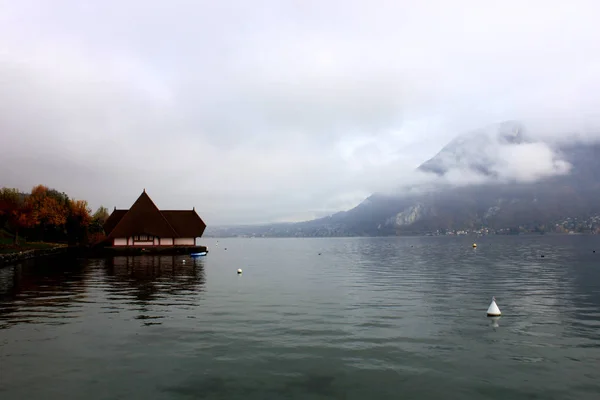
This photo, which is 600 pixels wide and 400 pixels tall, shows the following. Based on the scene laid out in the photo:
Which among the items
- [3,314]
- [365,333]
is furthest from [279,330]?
[3,314]

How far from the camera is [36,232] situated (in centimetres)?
11294

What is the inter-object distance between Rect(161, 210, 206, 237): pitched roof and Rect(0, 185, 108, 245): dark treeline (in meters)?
23.5

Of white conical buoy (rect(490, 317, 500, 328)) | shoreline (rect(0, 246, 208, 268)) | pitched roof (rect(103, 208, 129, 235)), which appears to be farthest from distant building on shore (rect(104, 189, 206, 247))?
white conical buoy (rect(490, 317, 500, 328))

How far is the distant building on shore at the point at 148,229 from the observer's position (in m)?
99.9

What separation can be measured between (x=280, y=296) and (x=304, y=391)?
21.8m

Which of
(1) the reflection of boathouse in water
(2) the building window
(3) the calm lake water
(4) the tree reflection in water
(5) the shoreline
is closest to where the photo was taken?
(3) the calm lake water

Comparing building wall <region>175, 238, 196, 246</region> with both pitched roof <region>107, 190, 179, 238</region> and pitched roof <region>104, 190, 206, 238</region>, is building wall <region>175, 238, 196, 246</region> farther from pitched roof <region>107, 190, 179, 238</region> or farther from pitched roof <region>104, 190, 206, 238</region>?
pitched roof <region>107, 190, 179, 238</region>

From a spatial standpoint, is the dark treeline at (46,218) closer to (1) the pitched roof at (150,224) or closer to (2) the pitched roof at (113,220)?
(2) the pitched roof at (113,220)

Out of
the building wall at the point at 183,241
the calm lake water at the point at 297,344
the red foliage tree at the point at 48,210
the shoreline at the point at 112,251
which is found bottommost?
the calm lake water at the point at 297,344

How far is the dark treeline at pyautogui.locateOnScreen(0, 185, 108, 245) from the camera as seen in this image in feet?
304

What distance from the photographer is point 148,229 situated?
3974 inches

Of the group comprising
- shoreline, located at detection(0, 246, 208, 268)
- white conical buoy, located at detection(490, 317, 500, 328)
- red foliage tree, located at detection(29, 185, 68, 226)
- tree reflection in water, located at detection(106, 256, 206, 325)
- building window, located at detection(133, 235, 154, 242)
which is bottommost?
white conical buoy, located at detection(490, 317, 500, 328)

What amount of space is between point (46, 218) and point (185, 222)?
34.0m

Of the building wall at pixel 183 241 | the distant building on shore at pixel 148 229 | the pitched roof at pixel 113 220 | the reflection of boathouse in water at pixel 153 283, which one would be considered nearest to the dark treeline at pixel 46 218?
the pitched roof at pixel 113 220
